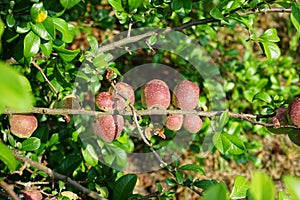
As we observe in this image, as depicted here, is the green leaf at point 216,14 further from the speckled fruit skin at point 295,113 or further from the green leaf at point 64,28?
the green leaf at point 64,28

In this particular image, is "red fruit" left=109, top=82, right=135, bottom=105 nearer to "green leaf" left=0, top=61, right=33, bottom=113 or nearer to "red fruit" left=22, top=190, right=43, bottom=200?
"red fruit" left=22, top=190, right=43, bottom=200

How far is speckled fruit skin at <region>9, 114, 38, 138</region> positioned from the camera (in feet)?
4.24

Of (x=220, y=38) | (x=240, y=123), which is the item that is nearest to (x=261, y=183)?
(x=240, y=123)

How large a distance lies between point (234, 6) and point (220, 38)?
1678 millimetres

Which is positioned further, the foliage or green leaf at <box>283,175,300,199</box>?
the foliage

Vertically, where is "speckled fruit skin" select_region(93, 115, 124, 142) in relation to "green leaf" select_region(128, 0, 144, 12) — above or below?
below

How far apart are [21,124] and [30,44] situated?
237mm

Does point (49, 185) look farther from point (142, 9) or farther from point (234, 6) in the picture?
point (234, 6)

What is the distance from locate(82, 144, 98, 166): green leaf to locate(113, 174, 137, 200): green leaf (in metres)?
0.19

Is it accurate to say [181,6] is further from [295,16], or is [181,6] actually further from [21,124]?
[21,124]

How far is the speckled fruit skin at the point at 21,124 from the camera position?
129 centimetres

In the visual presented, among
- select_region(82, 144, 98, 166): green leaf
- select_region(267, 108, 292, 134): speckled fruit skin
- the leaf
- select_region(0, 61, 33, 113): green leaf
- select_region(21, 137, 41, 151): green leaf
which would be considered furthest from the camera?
select_region(82, 144, 98, 166): green leaf

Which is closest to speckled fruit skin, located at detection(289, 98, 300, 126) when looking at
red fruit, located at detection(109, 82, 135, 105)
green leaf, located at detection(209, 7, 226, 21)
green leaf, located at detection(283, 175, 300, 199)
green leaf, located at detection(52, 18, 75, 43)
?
green leaf, located at detection(209, 7, 226, 21)

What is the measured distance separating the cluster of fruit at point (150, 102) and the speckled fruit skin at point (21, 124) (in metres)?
0.20
